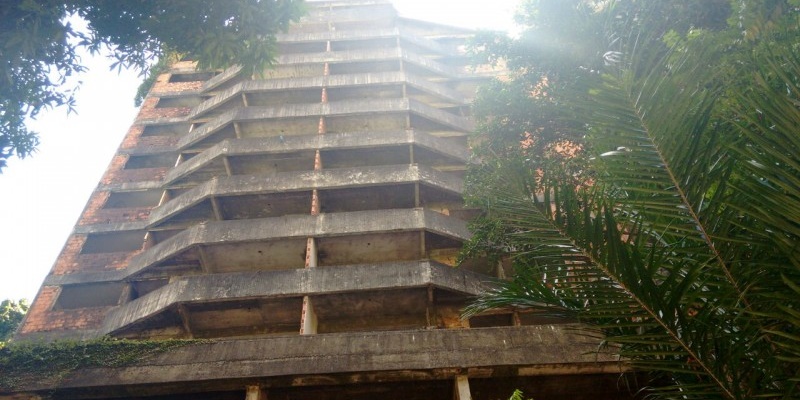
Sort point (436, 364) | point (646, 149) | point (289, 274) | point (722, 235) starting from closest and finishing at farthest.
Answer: point (722, 235), point (646, 149), point (436, 364), point (289, 274)

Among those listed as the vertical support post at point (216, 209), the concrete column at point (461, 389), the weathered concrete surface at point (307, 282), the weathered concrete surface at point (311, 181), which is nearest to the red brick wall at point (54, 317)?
the weathered concrete surface at point (307, 282)

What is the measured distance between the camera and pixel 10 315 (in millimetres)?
16109

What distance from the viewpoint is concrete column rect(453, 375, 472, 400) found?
724cm

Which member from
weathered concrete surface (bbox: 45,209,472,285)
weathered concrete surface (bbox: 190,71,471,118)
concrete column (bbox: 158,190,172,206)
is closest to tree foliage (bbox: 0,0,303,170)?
weathered concrete surface (bbox: 45,209,472,285)

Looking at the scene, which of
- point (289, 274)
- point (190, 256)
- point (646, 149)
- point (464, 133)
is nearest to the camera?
A: point (646, 149)

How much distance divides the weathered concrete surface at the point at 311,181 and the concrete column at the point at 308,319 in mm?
3620

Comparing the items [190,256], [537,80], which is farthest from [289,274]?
[537,80]

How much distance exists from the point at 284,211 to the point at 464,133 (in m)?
6.66

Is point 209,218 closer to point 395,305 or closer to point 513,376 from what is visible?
point 395,305

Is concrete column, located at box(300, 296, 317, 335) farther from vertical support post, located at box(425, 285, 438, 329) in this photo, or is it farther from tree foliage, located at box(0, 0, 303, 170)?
tree foliage, located at box(0, 0, 303, 170)

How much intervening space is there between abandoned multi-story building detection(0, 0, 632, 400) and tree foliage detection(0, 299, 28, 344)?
12.9 feet

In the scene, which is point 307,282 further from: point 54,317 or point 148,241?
point 54,317

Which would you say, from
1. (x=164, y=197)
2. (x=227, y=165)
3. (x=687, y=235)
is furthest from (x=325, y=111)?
(x=687, y=235)

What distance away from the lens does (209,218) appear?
46.6ft
